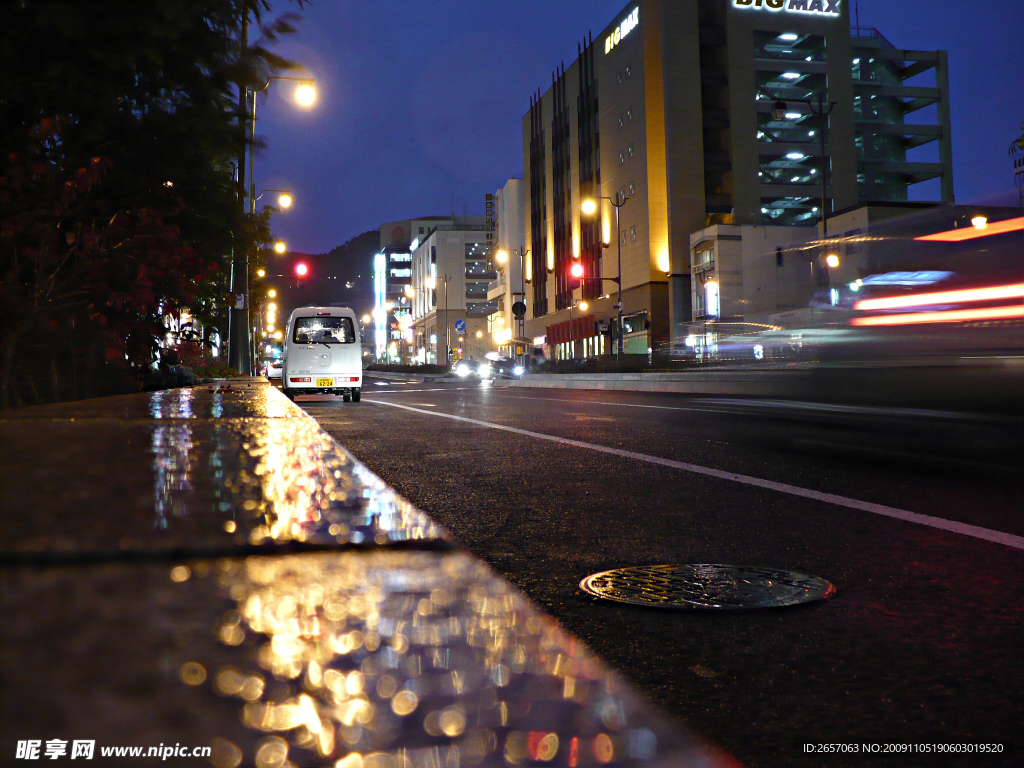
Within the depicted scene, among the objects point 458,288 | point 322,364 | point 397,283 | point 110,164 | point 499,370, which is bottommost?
point 499,370

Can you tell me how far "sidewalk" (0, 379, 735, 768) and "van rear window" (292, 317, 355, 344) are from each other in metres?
21.7

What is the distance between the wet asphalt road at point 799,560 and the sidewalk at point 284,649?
3.09 feet

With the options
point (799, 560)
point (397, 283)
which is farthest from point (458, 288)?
point (799, 560)

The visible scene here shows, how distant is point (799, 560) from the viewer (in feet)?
12.4

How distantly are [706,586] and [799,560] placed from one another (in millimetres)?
801

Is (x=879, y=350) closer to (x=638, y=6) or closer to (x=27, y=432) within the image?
(x=27, y=432)

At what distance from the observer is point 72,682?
680 mm

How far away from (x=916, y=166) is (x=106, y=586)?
74.6 meters

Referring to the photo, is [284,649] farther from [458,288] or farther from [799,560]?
[458,288]

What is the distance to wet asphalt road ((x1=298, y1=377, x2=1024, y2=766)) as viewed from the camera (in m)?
1.95

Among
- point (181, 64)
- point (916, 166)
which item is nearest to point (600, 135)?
point (916, 166)

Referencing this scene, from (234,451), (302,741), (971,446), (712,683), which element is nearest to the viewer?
(302,741)

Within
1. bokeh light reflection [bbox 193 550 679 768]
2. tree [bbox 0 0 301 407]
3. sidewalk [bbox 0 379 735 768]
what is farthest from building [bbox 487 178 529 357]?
bokeh light reflection [bbox 193 550 679 768]

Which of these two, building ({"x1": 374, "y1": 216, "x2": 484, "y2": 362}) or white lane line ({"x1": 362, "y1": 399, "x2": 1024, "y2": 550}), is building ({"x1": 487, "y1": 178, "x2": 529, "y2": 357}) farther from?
white lane line ({"x1": 362, "y1": 399, "x2": 1024, "y2": 550})
